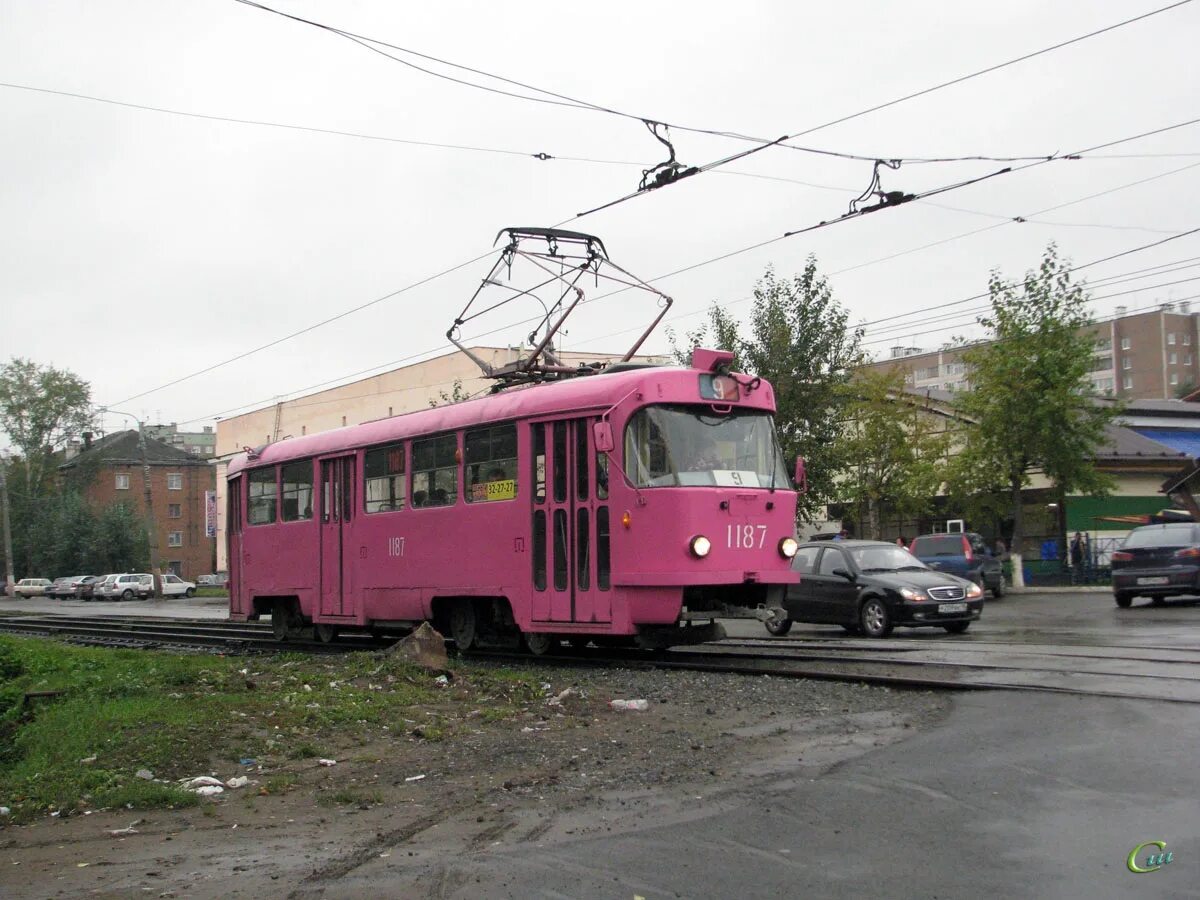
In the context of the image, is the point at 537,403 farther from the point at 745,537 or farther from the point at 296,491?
the point at 296,491

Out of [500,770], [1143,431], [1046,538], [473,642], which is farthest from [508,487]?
[1143,431]

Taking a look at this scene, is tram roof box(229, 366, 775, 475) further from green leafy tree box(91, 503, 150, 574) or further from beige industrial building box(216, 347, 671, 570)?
green leafy tree box(91, 503, 150, 574)

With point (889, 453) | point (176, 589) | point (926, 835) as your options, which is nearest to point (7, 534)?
point (176, 589)

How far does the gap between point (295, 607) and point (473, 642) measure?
564 cm

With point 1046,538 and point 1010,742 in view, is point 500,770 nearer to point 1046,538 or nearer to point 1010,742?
point 1010,742

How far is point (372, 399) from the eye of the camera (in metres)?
61.2

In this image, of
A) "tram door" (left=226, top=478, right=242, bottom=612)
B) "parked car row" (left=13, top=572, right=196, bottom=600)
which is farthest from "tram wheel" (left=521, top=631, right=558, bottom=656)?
"parked car row" (left=13, top=572, right=196, bottom=600)

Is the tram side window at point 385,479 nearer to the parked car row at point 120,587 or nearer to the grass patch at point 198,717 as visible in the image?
the grass patch at point 198,717

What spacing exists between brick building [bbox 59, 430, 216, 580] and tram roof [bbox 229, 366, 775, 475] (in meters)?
79.4

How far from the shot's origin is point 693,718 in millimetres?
9969

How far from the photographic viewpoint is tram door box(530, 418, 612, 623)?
13625mm

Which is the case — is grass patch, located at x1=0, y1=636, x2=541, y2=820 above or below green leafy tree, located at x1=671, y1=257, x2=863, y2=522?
below

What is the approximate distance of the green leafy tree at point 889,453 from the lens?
3834cm

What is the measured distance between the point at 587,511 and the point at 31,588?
68.4 metres
